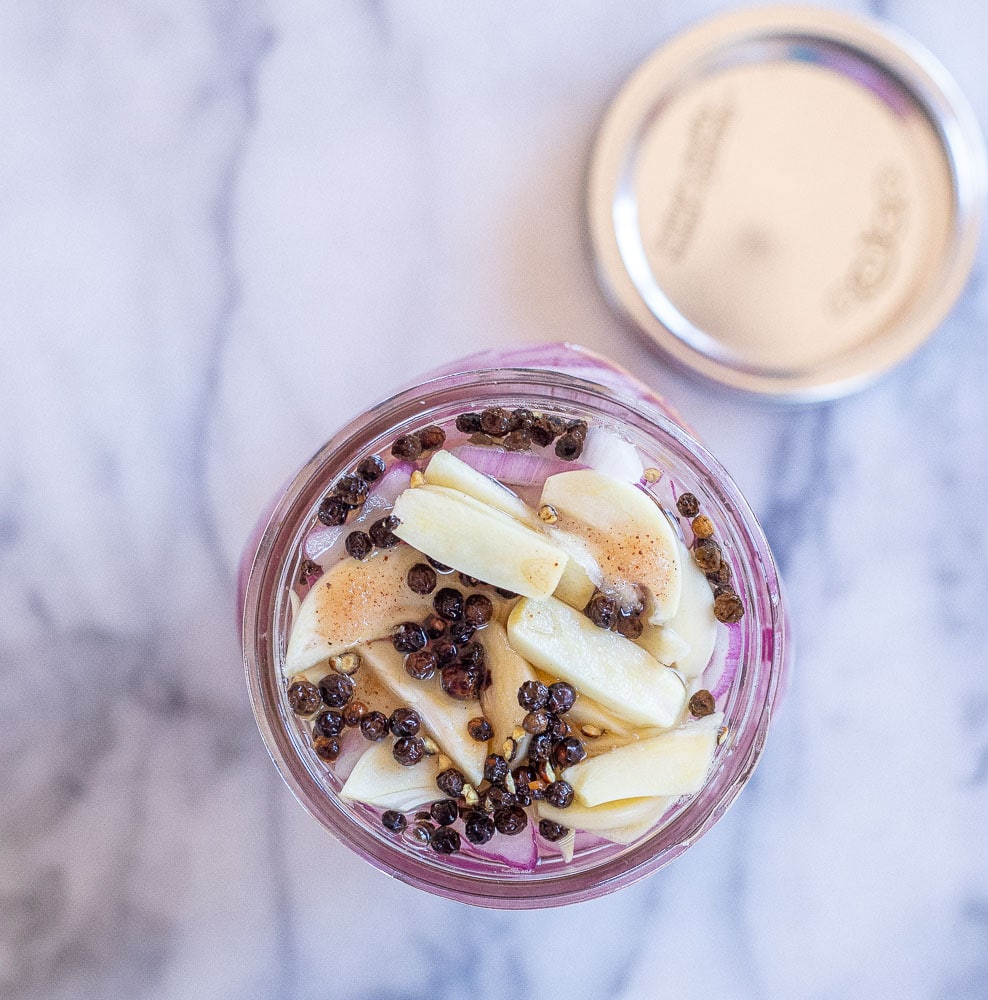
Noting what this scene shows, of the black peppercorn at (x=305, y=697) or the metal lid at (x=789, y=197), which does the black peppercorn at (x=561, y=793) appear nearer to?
the black peppercorn at (x=305, y=697)

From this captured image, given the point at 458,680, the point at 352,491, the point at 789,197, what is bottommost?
the point at 458,680

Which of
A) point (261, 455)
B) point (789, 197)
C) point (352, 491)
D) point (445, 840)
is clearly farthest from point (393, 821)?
point (789, 197)

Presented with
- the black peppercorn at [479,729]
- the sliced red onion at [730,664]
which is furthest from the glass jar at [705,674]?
the black peppercorn at [479,729]

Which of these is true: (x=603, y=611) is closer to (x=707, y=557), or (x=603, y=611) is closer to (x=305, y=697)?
(x=707, y=557)

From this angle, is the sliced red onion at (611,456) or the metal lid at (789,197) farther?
the metal lid at (789,197)

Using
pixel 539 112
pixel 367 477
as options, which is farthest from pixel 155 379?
pixel 539 112

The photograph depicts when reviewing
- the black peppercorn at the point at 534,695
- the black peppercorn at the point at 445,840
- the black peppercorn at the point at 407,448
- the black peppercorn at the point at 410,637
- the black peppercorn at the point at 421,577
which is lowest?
the black peppercorn at the point at 445,840

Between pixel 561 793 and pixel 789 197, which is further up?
pixel 789 197
